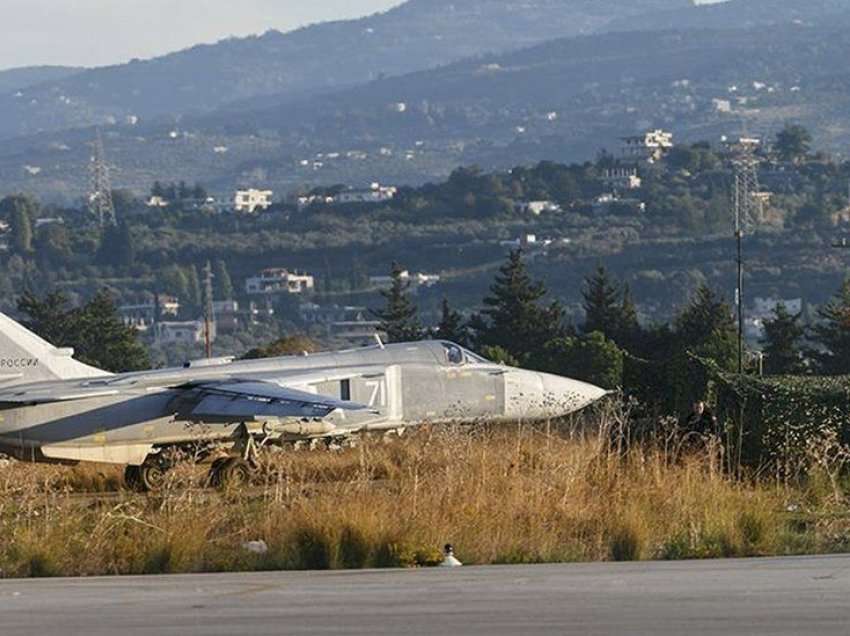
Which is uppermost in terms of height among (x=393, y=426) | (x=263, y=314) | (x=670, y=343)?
(x=393, y=426)

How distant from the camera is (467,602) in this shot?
15.4 metres

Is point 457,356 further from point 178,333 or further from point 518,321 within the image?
point 178,333

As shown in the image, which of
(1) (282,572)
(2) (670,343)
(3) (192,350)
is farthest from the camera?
(3) (192,350)

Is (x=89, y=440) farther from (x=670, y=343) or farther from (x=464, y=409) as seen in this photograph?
(x=670, y=343)

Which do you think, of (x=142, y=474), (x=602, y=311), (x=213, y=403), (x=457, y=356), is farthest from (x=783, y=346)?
(x=213, y=403)

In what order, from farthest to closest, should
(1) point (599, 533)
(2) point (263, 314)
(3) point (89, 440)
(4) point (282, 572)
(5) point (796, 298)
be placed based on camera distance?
(2) point (263, 314) < (5) point (796, 298) < (3) point (89, 440) < (1) point (599, 533) < (4) point (282, 572)

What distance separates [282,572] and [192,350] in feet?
486

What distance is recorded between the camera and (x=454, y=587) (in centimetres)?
1627

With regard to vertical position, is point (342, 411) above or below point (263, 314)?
above

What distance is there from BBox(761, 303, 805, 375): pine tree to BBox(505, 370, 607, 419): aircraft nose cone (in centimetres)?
3680

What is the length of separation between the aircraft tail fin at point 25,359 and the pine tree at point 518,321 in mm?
50887

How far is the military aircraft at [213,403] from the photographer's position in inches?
1160

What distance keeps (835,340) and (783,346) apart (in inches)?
69.3

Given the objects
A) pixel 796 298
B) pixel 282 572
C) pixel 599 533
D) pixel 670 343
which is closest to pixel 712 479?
pixel 599 533
